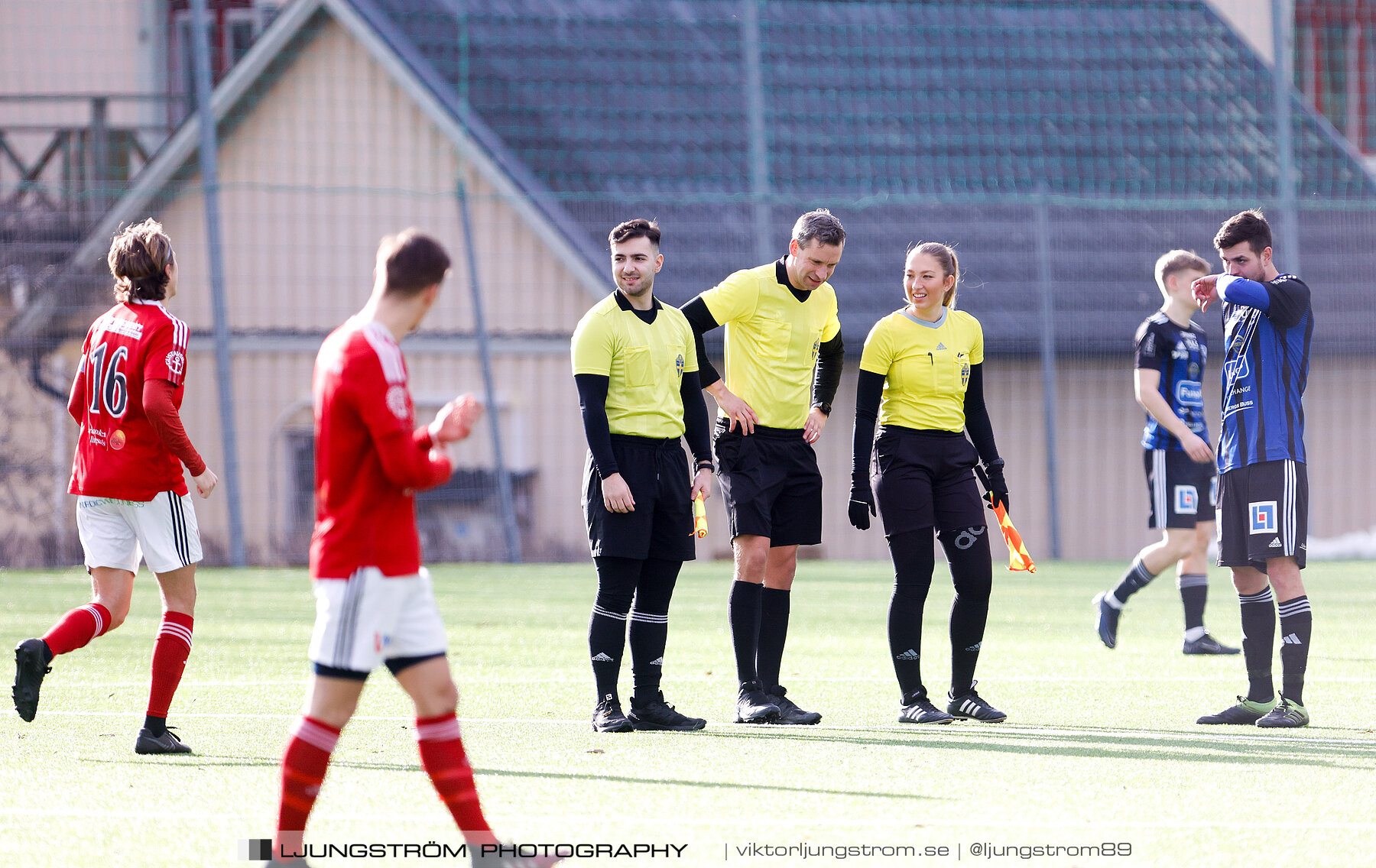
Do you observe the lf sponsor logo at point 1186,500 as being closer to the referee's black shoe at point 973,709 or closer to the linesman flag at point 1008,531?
the linesman flag at point 1008,531

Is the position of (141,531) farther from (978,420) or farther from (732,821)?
(978,420)

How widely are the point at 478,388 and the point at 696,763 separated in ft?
36.4

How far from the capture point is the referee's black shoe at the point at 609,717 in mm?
5465

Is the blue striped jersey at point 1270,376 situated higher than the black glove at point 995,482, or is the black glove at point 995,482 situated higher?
the blue striped jersey at point 1270,376

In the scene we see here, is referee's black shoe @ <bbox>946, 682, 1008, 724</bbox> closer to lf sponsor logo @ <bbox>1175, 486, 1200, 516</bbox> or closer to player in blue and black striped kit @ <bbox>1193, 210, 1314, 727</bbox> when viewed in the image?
player in blue and black striped kit @ <bbox>1193, 210, 1314, 727</bbox>

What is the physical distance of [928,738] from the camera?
5324mm

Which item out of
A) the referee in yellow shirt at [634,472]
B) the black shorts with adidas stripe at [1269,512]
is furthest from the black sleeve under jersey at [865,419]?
the black shorts with adidas stripe at [1269,512]

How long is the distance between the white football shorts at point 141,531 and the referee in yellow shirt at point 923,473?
2344 millimetres

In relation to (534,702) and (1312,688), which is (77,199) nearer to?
(534,702)

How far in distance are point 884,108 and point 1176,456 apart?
473 inches

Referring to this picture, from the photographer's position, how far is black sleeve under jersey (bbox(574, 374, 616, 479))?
5.47 metres

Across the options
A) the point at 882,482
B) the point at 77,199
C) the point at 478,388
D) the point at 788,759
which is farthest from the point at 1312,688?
the point at 77,199

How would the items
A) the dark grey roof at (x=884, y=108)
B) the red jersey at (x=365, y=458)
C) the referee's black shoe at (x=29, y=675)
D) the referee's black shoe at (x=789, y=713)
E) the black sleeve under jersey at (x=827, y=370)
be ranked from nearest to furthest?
the red jersey at (x=365, y=458)
the referee's black shoe at (x=29, y=675)
the referee's black shoe at (x=789, y=713)
the black sleeve under jersey at (x=827, y=370)
the dark grey roof at (x=884, y=108)

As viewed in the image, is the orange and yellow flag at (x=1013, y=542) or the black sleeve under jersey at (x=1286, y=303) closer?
the black sleeve under jersey at (x=1286, y=303)
